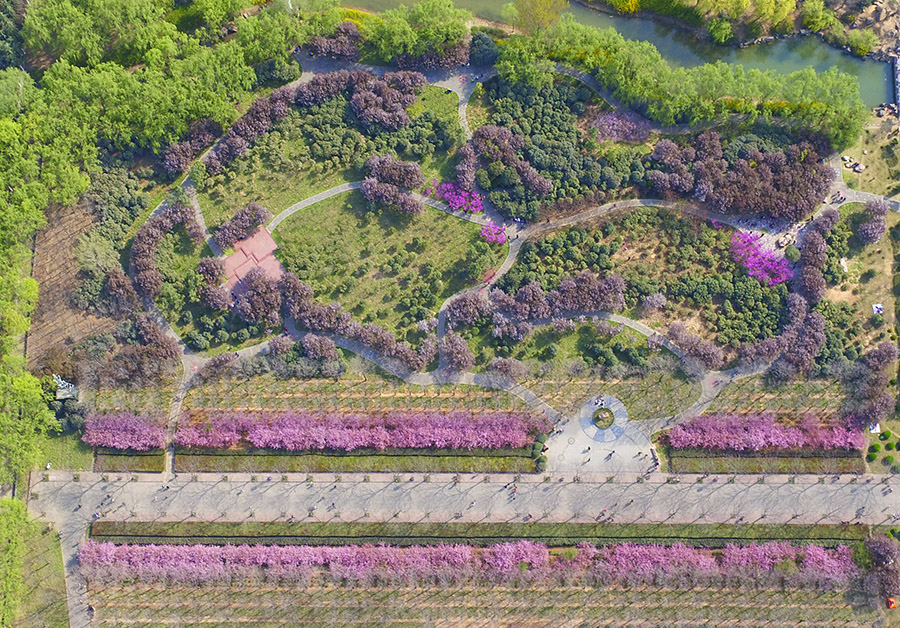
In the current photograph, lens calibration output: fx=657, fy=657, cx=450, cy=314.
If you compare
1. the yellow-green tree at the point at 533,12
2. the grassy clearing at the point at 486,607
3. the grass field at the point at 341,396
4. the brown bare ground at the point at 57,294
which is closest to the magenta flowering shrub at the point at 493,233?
the grass field at the point at 341,396

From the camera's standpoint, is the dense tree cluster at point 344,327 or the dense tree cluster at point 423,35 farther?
the dense tree cluster at point 423,35

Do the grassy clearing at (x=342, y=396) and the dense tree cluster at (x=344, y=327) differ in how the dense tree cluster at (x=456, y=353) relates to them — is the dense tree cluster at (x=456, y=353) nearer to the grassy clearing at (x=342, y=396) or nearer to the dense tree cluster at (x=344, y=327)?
the dense tree cluster at (x=344, y=327)

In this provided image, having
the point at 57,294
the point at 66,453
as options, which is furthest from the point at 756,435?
the point at 57,294

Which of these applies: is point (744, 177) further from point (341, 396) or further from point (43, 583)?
point (43, 583)

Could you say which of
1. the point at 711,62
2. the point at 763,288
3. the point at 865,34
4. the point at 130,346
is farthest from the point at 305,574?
the point at 865,34

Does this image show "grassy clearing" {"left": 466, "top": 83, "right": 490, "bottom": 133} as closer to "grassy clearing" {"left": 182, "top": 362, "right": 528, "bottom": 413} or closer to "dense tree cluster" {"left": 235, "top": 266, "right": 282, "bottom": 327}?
"dense tree cluster" {"left": 235, "top": 266, "right": 282, "bottom": 327}

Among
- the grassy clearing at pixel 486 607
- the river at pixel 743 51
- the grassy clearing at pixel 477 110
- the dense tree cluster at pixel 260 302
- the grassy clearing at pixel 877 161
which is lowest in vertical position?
the grassy clearing at pixel 486 607

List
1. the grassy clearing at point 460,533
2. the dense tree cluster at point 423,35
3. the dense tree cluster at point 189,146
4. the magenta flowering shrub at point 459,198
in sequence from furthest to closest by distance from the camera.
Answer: the dense tree cluster at point 423,35, the magenta flowering shrub at point 459,198, the dense tree cluster at point 189,146, the grassy clearing at point 460,533

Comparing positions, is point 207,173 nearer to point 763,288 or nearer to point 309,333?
point 309,333
